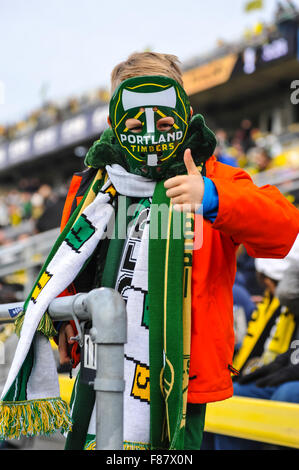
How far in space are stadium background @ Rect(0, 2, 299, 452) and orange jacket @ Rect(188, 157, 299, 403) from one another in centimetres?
268

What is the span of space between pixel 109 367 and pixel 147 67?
0.90m

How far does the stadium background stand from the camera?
28.6 ft

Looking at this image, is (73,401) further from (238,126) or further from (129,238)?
(238,126)

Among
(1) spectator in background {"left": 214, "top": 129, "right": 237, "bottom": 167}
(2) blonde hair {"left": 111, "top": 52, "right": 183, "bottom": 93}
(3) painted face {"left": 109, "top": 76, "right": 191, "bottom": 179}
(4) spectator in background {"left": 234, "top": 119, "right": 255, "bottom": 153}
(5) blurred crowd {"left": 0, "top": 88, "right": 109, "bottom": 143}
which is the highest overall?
(5) blurred crowd {"left": 0, "top": 88, "right": 109, "bottom": 143}

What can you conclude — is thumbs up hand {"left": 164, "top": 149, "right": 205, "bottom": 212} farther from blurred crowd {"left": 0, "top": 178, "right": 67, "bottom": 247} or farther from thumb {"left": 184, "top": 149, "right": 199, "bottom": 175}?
blurred crowd {"left": 0, "top": 178, "right": 67, "bottom": 247}

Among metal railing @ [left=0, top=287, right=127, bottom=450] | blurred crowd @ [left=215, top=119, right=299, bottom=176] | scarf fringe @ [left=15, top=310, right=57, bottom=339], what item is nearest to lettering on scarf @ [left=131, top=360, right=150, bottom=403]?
scarf fringe @ [left=15, top=310, right=57, bottom=339]

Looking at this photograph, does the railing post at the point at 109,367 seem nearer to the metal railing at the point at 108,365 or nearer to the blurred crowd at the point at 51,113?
the metal railing at the point at 108,365

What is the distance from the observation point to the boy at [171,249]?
1.40 m

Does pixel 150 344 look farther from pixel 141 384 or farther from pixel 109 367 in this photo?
pixel 109 367

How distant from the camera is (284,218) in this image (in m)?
1.43

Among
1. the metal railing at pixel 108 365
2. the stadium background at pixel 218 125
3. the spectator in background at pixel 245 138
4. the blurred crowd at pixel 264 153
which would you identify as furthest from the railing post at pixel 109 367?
the spectator in background at pixel 245 138

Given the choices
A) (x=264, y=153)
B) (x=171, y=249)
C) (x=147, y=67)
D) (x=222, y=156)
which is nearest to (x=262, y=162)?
(x=264, y=153)

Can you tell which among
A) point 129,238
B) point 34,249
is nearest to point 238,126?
point 34,249
